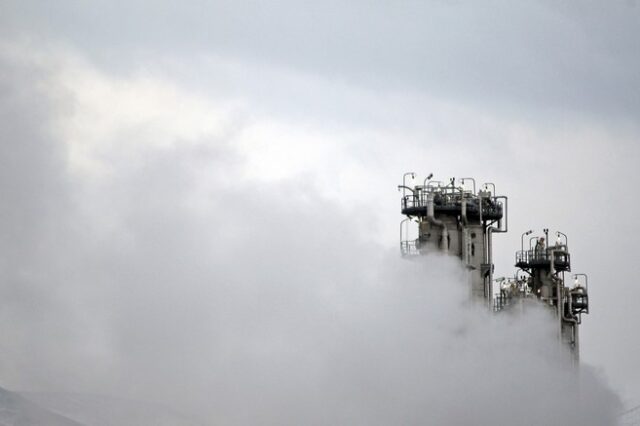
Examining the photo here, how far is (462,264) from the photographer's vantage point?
100250 mm

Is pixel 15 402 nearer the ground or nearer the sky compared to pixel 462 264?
nearer the ground

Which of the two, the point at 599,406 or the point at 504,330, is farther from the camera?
the point at 599,406

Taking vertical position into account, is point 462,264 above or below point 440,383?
above

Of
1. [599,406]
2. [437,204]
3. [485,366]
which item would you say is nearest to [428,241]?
[437,204]

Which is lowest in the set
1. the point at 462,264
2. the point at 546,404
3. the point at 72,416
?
the point at 72,416

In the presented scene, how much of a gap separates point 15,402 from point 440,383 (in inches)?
1046

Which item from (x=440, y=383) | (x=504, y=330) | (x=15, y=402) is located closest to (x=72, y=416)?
(x=15, y=402)

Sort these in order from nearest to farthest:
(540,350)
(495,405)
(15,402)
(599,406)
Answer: (15,402), (495,405), (540,350), (599,406)

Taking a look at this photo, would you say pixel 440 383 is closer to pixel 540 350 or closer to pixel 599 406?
pixel 540 350

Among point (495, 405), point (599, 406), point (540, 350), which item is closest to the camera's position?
point (495, 405)

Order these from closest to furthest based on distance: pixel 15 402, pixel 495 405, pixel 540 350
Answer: pixel 15 402, pixel 495 405, pixel 540 350

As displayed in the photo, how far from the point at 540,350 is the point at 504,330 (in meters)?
5.47

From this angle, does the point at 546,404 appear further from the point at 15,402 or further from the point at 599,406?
the point at 15,402

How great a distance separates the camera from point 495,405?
9762 centimetres
